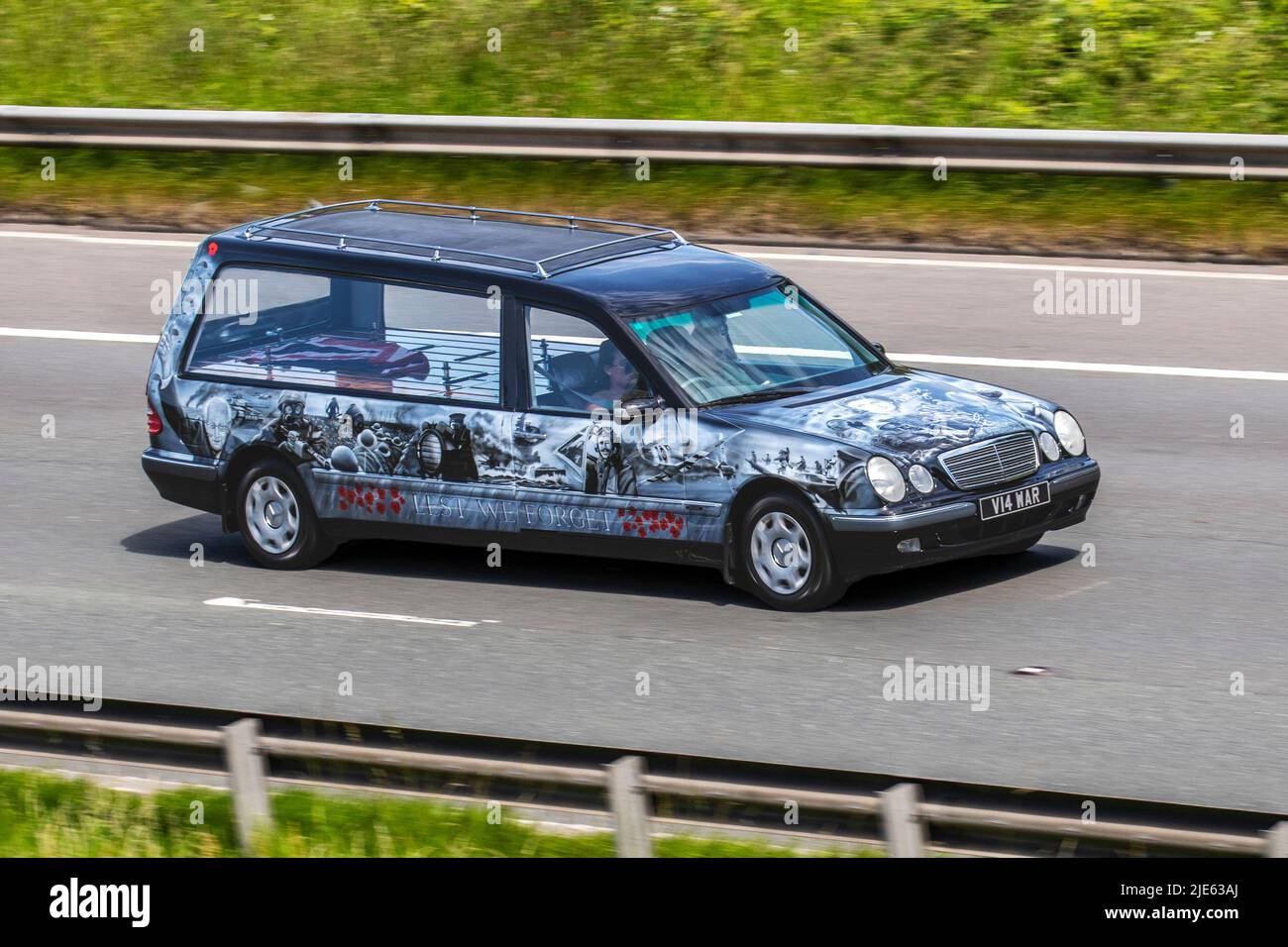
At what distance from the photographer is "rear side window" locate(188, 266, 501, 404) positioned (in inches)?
405

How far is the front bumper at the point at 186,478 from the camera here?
11.0 metres

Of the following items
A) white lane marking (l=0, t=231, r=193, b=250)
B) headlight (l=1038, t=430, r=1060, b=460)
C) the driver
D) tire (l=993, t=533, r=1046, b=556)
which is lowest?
tire (l=993, t=533, r=1046, b=556)

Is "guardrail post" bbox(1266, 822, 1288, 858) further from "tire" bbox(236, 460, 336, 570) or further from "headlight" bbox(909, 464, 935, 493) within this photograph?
"tire" bbox(236, 460, 336, 570)

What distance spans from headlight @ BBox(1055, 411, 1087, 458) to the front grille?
0.97 ft

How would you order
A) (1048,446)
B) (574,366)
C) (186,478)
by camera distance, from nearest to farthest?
1. (1048,446)
2. (574,366)
3. (186,478)

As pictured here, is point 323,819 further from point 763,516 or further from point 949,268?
point 949,268

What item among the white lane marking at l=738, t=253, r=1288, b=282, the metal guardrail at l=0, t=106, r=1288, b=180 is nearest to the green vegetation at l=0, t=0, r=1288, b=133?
the metal guardrail at l=0, t=106, r=1288, b=180

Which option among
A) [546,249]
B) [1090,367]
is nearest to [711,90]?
[1090,367]

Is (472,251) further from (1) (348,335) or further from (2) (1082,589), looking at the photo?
(2) (1082,589)

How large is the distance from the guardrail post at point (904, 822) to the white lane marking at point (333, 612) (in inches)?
175

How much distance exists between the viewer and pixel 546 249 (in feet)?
35.1

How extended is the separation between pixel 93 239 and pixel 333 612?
30.8 feet

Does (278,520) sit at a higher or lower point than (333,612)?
higher

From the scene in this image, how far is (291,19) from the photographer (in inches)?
848
